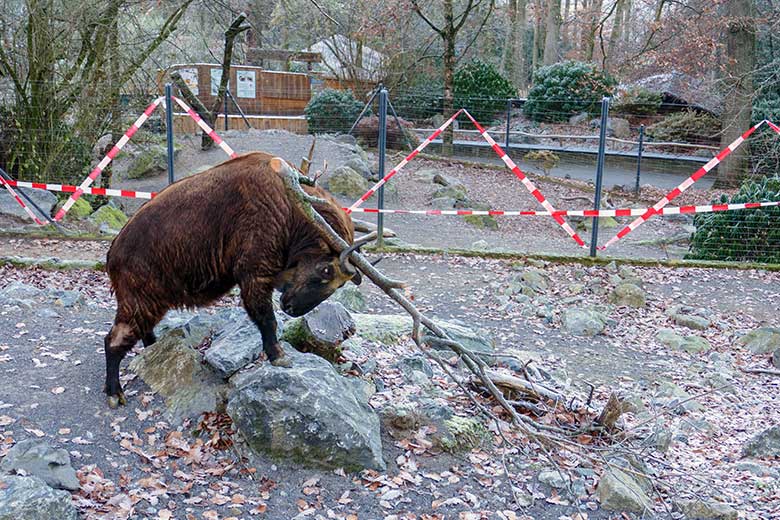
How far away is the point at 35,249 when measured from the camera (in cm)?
895

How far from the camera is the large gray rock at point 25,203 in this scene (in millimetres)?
9609

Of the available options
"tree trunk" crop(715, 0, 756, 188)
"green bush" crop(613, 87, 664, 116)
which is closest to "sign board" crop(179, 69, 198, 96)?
"green bush" crop(613, 87, 664, 116)

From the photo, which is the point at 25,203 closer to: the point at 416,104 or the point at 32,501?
the point at 32,501

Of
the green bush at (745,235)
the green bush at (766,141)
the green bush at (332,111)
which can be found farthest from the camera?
the green bush at (332,111)

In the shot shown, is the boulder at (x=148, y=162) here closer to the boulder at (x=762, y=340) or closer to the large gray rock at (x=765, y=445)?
the boulder at (x=762, y=340)

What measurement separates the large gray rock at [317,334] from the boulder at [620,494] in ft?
6.18

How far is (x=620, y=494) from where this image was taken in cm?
425

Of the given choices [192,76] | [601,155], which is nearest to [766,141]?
[601,155]

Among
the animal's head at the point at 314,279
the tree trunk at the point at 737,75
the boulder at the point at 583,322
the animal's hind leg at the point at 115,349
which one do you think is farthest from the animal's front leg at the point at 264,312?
the tree trunk at the point at 737,75

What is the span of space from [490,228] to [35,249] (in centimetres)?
685

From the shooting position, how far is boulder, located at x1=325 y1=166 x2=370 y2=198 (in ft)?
43.8

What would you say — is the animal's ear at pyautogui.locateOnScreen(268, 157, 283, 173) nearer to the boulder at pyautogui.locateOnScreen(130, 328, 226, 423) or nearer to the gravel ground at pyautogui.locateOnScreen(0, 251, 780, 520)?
the boulder at pyautogui.locateOnScreen(130, 328, 226, 423)

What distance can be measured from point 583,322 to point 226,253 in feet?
14.7

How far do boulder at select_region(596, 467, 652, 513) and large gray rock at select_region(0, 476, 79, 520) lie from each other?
278cm
